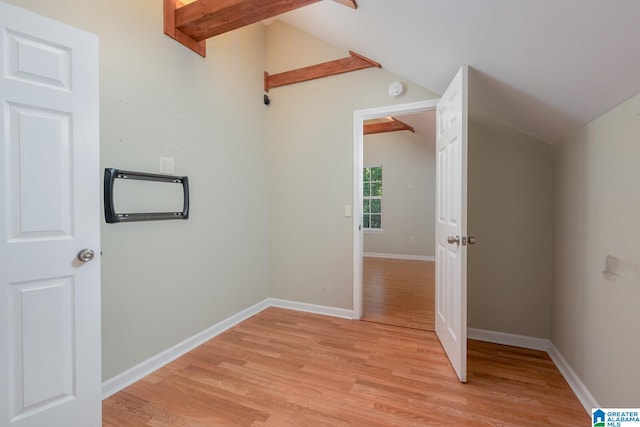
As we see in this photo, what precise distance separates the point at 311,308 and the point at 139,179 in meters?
2.15

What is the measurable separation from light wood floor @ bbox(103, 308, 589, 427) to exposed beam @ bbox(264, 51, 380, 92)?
8.78 feet

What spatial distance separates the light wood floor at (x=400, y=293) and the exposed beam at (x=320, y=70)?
103 inches

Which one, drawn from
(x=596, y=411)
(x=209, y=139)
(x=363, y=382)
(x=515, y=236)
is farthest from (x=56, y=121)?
(x=515, y=236)

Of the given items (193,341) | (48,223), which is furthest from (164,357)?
(48,223)

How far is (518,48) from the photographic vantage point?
146 cm

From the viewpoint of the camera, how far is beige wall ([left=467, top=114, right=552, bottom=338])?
7.55 ft

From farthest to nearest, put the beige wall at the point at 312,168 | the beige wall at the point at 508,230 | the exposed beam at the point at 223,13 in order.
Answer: the beige wall at the point at 312,168 → the beige wall at the point at 508,230 → the exposed beam at the point at 223,13

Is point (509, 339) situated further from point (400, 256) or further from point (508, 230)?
point (400, 256)

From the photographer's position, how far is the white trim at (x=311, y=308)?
2.99 metres

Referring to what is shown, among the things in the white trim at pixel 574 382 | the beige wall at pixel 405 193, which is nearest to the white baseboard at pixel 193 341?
the white trim at pixel 574 382

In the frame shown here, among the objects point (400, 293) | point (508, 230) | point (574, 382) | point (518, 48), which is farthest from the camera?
point (400, 293)

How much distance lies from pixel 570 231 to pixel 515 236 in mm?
445

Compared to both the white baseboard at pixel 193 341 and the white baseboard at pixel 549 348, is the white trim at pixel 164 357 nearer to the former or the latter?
the white baseboard at pixel 193 341

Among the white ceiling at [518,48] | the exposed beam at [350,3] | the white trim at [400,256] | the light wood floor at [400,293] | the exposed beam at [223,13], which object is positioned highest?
the exposed beam at [350,3]
